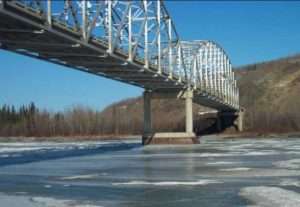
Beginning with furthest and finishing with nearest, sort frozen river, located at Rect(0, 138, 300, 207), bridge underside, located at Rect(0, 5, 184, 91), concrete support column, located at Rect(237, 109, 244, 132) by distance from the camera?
1. concrete support column, located at Rect(237, 109, 244, 132)
2. bridge underside, located at Rect(0, 5, 184, 91)
3. frozen river, located at Rect(0, 138, 300, 207)

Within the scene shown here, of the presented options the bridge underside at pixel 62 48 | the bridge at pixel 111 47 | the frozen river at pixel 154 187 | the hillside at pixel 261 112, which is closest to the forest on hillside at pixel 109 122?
the hillside at pixel 261 112

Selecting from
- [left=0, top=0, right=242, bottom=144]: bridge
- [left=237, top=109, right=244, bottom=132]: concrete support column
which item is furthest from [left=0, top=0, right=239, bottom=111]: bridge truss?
[left=237, top=109, right=244, bottom=132]: concrete support column

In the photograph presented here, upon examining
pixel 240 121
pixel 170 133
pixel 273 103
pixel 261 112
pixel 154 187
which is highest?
pixel 273 103

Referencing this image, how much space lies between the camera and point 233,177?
26.0 metres

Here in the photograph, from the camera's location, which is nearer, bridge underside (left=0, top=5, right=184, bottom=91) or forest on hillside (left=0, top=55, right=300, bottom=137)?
bridge underside (left=0, top=5, right=184, bottom=91)

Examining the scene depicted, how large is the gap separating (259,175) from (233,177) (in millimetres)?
1327

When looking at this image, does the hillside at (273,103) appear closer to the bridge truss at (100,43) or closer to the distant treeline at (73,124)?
the distant treeline at (73,124)

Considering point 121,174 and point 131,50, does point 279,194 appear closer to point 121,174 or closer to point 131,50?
point 121,174

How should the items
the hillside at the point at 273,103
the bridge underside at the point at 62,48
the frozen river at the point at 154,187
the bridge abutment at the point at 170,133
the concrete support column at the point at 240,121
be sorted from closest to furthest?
the frozen river at the point at 154,187 < the bridge underside at the point at 62,48 < the bridge abutment at the point at 170,133 < the hillside at the point at 273,103 < the concrete support column at the point at 240,121

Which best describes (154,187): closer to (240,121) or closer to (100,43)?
(100,43)

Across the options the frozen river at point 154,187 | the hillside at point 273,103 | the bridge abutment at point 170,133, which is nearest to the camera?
the frozen river at point 154,187

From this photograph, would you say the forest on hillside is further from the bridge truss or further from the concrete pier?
the bridge truss

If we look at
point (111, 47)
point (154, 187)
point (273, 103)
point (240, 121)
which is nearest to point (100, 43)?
point (111, 47)

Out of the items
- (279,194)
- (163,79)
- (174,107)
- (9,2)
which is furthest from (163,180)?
(174,107)
